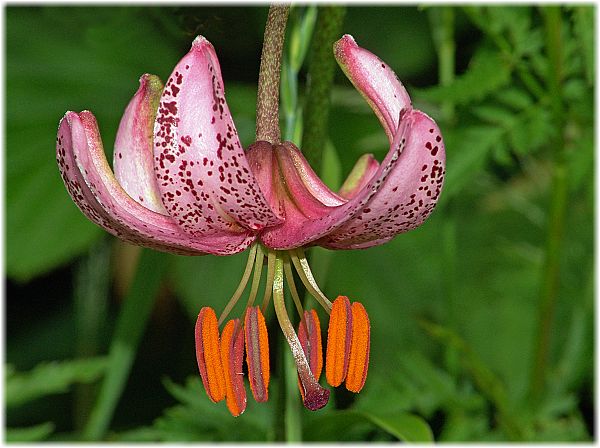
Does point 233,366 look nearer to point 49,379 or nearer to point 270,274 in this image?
point 270,274

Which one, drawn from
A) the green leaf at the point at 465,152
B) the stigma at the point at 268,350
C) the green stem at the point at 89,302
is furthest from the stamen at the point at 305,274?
the green stem at the point at 89,302

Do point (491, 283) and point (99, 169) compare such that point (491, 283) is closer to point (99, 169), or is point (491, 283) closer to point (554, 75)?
point (554, 75)

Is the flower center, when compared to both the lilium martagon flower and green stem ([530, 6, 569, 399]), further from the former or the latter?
green stem ([530, 6, 569, 399])

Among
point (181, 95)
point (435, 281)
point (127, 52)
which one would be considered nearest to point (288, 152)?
point (181, 95)

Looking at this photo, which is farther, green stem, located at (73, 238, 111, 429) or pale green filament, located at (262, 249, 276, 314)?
green stem, located at (73, 238, 111, 429)

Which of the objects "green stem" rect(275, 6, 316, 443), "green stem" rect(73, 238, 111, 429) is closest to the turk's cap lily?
"green stem" rect(275, 6, 316, 443)

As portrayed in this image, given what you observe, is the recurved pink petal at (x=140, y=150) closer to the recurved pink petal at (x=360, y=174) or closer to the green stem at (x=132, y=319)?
the recurved pink petal at (x=360, y=174)
